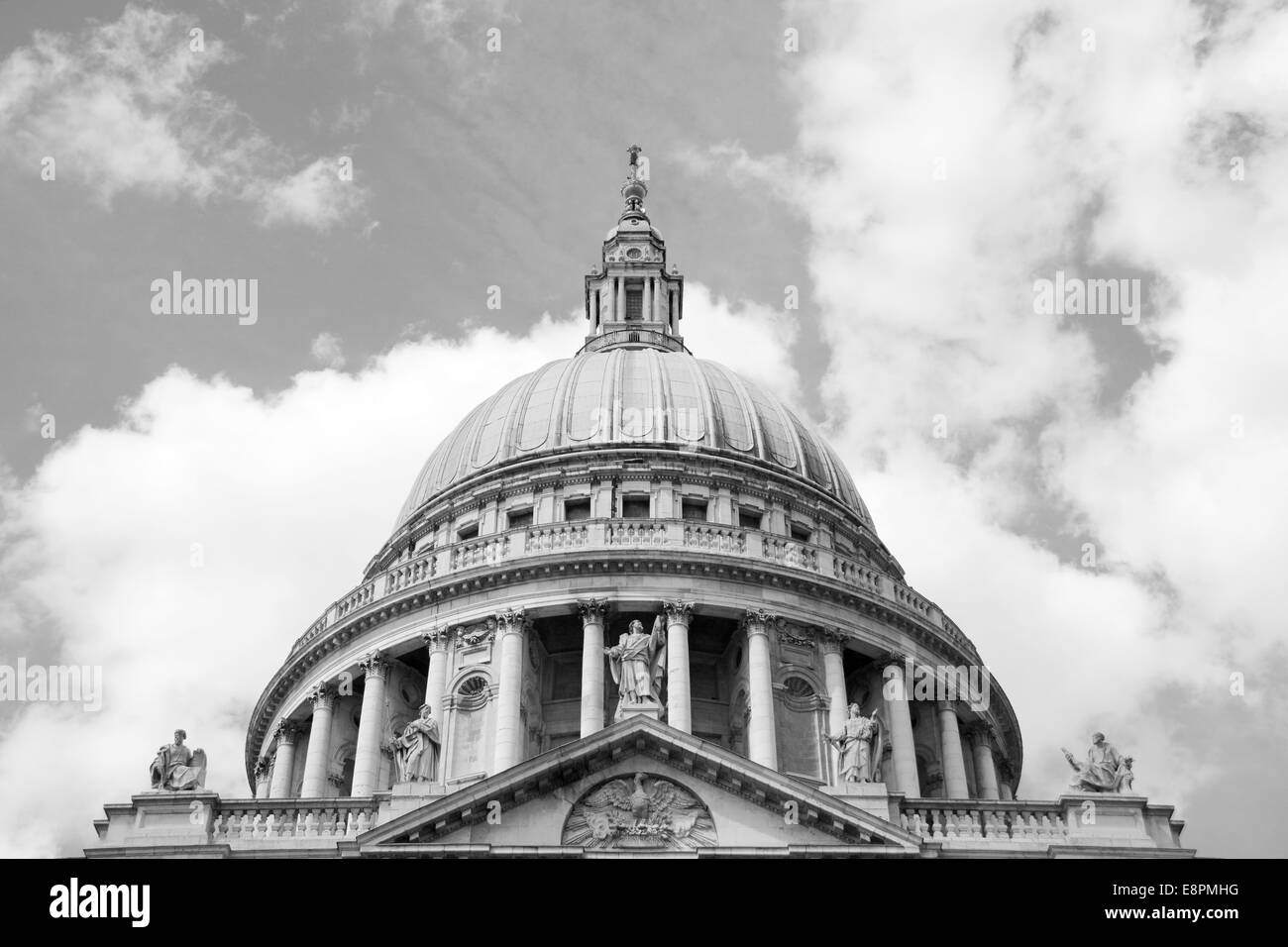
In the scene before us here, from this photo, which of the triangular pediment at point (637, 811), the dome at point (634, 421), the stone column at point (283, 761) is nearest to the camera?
the triangular pediment at point (637, 811)

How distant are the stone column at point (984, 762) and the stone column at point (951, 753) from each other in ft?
2.88

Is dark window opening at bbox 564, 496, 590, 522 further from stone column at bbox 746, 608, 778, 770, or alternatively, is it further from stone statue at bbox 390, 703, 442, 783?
stone statue at bbox 390, 703, 442, 783

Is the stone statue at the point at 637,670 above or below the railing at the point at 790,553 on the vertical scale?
below

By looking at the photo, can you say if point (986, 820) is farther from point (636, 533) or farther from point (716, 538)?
point (636, 533)

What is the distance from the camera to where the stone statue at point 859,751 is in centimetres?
3806

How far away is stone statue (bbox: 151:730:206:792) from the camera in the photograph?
38.7 m

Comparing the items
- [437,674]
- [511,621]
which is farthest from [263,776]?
[511,621]

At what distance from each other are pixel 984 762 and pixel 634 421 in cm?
1816

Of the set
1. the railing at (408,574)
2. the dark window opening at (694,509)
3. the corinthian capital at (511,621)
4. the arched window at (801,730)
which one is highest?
the dark window opening at (694,509)

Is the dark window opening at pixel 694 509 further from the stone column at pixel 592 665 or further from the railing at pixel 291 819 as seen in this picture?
the railing at pixel 291 819

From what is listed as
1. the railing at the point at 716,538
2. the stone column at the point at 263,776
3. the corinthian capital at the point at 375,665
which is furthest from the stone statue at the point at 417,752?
the stone column at the point at 263,776
